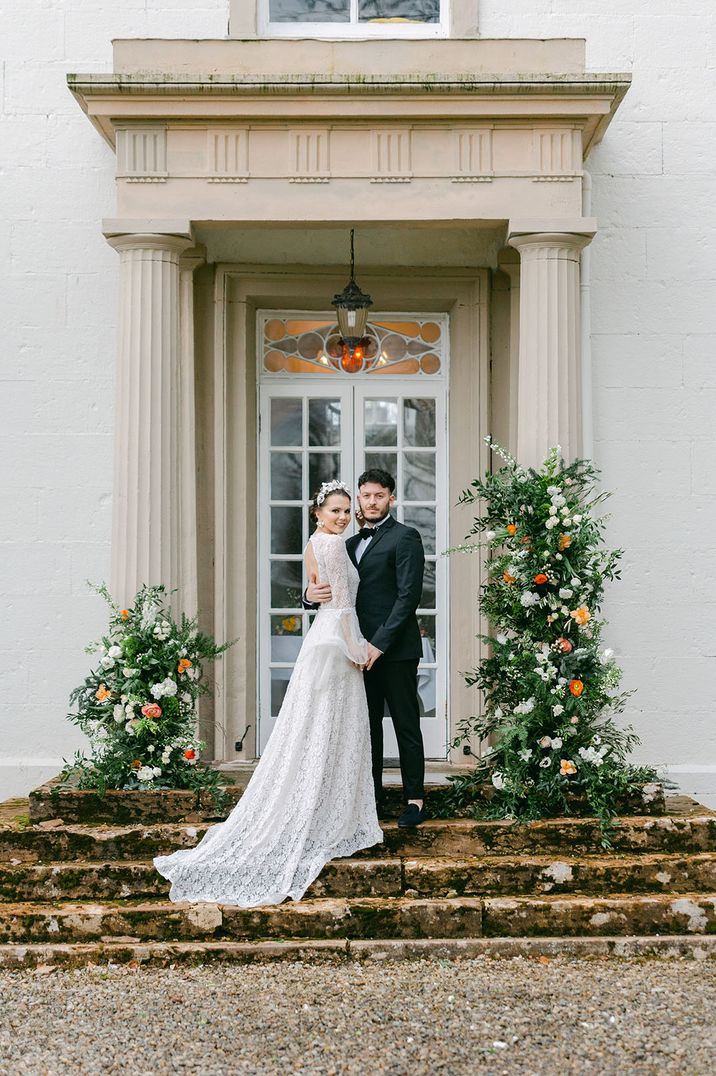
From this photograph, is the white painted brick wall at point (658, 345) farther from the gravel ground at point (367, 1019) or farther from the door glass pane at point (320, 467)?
→ the gravel ground at point (367, 1019)

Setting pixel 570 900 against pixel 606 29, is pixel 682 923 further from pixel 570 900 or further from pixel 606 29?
pixel 606 29

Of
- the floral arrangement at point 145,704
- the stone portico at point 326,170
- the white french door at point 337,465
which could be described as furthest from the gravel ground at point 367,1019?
the white french door at point 337,465

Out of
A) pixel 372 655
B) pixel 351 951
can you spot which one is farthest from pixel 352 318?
pixel 351 951

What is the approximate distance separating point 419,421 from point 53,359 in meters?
2.53

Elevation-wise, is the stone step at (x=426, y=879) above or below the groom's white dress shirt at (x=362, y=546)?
below

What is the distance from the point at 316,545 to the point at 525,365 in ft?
5.65

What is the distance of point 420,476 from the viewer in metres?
7.96

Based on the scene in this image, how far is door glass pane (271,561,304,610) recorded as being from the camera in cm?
792

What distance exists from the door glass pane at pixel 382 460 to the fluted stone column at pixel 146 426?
188 cm

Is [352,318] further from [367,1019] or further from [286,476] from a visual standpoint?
[367,1019]

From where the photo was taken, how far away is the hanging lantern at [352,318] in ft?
23.3

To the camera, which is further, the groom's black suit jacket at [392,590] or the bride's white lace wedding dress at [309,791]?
the groom's black suit jacket at [392,590]

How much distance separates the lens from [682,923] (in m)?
5.20

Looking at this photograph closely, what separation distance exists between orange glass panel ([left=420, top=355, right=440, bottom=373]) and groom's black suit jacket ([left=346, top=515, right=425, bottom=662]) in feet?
7.76
